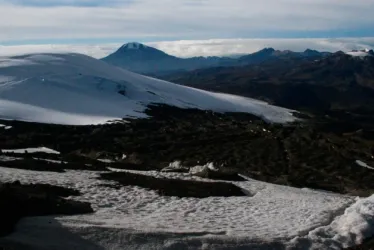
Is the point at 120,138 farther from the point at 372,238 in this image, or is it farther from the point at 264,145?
the point at 372,238

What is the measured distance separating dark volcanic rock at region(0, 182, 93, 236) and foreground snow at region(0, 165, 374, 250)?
564 millimetres

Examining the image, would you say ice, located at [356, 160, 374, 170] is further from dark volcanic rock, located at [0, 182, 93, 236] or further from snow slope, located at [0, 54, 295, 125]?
snow slope, located at [0, 54, 295, 125]

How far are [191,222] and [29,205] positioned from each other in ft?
24.9

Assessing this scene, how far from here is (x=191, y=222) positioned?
25469 millimetres

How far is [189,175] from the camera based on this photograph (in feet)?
Result: 135

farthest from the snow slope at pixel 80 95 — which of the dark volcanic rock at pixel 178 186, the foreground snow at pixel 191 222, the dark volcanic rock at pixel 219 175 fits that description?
the foreground snow at pixel 191 222

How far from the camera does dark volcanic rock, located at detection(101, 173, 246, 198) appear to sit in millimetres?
32250

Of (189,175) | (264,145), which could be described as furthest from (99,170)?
(264,145)

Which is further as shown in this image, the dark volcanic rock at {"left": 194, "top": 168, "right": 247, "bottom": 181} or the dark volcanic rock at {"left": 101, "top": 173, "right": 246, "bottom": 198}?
the dark volcanic rock at {"left": 194, "top": 168, "right": 247, "bottom": 181}

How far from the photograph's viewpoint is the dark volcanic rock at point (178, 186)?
32.2 meters

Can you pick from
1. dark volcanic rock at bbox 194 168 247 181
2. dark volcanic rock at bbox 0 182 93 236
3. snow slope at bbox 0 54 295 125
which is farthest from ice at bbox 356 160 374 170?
snow slope at bbox 0 54 295 125

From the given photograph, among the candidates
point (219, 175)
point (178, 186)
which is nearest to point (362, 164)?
point (219, 175)

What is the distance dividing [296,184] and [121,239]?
25.4 meters

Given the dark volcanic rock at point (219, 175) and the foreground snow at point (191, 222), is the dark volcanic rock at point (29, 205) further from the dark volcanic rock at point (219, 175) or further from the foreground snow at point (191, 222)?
the dark volcanic rock at point (219, 175)
